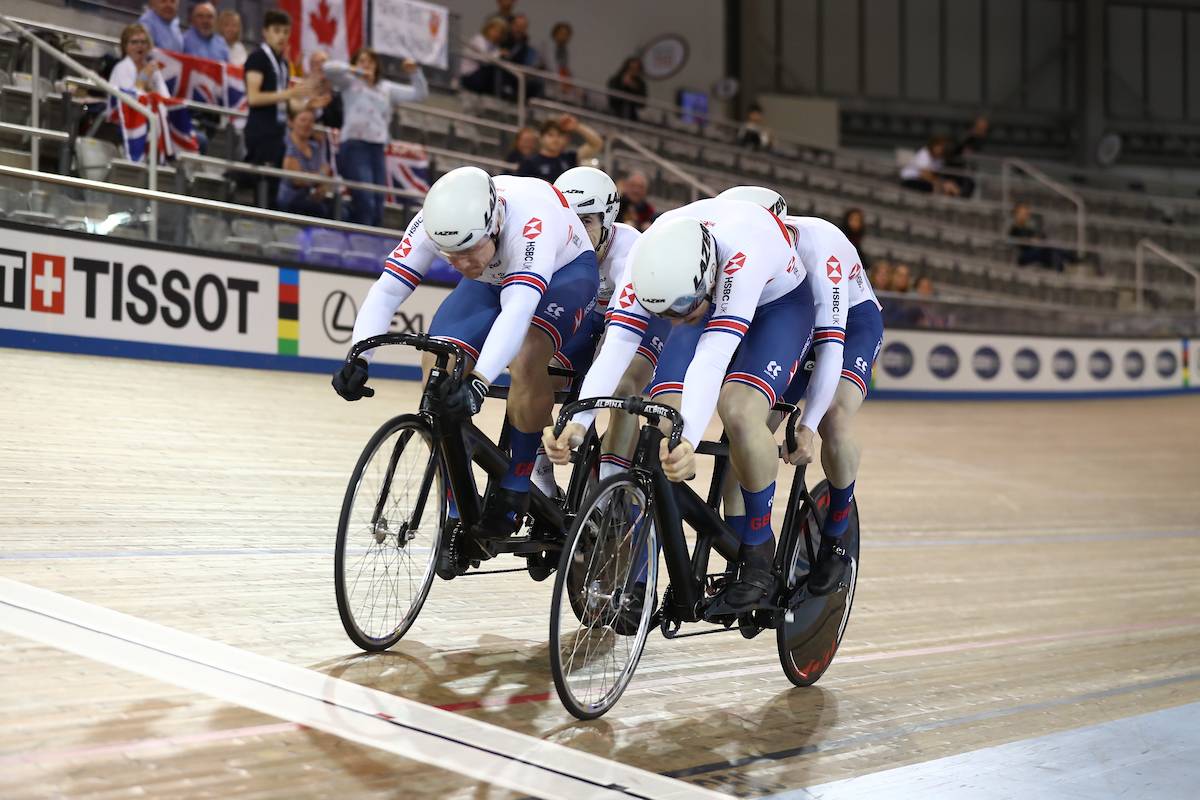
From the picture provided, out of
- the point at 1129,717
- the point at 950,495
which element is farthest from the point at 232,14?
the point at 1129,717

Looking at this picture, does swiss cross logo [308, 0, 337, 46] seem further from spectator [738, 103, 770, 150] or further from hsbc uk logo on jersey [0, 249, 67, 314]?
spectator [738, 103, 770, 150]

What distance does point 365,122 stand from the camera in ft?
29.6

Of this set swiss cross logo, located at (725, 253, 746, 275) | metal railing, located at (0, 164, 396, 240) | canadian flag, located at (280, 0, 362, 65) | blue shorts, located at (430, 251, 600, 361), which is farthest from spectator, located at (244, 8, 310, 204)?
swiss cross logo, located at (725, 253, 746, 275)

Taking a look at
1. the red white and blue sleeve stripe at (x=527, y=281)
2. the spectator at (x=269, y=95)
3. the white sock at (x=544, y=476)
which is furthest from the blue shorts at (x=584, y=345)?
the spectator at (x=269, y=95)

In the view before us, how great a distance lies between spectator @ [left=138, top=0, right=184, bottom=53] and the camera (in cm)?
878

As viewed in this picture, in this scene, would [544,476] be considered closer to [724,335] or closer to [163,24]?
[724,335]

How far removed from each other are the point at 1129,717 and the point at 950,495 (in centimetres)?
439

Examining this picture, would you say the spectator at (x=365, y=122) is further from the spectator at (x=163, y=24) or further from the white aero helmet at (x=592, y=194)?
the white aero helmet at (x=592, y=194)

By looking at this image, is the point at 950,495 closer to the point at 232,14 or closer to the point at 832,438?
the point at 832,438

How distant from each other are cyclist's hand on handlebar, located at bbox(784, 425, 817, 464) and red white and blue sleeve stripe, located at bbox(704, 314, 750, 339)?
1.38 ft

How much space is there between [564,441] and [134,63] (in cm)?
627

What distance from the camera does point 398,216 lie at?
9.41m

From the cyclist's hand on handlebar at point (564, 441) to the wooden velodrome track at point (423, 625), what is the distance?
592mm

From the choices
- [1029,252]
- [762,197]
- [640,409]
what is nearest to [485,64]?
[1029,252]
